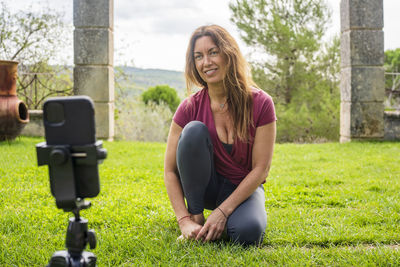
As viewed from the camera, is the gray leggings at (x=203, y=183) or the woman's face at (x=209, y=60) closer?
the gray leggings at (x=203, y=183)

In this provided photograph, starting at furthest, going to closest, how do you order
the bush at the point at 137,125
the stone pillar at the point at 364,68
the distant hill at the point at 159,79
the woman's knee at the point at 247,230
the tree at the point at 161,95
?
the distant hill at the point at 159,79, the tree at the point at 161,95, the bush at the point at 137,125, the stone pillar at the point at 364,68, the woman's knee at the point at 247,230

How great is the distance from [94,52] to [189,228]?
519 cm

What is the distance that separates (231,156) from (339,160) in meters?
3.18

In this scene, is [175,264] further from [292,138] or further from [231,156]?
[292,138]

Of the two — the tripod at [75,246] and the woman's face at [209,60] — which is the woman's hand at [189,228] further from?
the tripod at [75,246]

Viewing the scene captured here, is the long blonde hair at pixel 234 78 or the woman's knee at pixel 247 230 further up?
the long blonde hair at pixel 234 78

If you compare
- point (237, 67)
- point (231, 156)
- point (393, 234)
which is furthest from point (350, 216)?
point (237, 67)

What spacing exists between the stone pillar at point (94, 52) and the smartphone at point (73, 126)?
5656 millimetres

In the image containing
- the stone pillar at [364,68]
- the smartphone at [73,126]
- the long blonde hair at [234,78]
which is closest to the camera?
the smartphone at [73,126]

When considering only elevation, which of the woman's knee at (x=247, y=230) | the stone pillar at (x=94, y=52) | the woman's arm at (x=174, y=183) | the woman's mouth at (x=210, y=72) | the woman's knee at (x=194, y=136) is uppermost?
the stone pillar at (x=94, y=52)

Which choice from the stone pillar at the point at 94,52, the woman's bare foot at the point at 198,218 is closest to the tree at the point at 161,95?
the stone pillar at the point at 94,52

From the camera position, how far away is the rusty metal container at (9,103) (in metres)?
5.95

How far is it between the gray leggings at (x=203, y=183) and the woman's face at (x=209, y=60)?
0.98 feet

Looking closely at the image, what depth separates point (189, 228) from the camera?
2.26m
